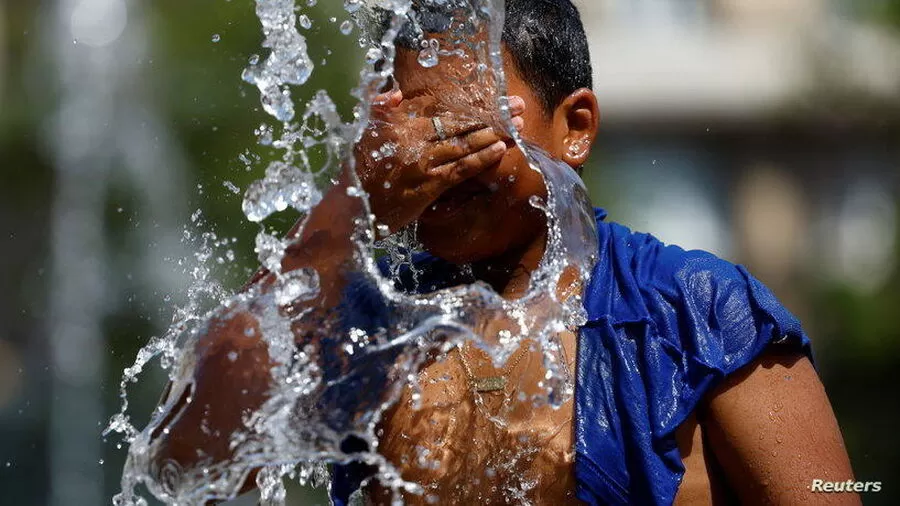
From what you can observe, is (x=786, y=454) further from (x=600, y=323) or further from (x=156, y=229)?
(x=156, y=229)

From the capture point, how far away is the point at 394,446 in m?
2.45

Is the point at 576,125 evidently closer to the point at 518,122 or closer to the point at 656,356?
the point at 518,122

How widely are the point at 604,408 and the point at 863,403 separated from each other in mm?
6717

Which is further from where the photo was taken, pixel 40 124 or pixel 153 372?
pixel 40 124

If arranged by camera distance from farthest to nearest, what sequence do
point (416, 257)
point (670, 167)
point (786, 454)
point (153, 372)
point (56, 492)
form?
point (670, 167), point (56, 492), point (153, 372), point (416, 257), point (786, 454)

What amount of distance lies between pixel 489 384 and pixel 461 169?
0.43 meters

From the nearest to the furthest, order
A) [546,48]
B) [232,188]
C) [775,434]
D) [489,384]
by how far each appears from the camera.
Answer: [775,434] → [489,384] → [546,48] → [232,188]

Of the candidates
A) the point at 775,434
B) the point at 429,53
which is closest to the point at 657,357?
the point at 775,434

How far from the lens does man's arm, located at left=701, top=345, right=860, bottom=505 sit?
7.25 feet

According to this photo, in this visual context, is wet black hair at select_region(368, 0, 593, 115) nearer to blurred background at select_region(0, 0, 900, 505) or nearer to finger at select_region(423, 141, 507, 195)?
finger at select_region(423, 141, 507, 195)

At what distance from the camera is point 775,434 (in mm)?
2217

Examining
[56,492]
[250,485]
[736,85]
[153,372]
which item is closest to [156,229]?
[153,372]

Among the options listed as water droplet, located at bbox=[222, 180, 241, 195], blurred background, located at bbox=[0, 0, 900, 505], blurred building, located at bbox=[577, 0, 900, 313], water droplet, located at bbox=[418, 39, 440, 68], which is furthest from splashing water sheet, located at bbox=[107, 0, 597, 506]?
blurred building, located at bbox=[577, 0, 900, 313]

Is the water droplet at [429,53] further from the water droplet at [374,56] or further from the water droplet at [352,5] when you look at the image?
the water droplet at [352,5]
